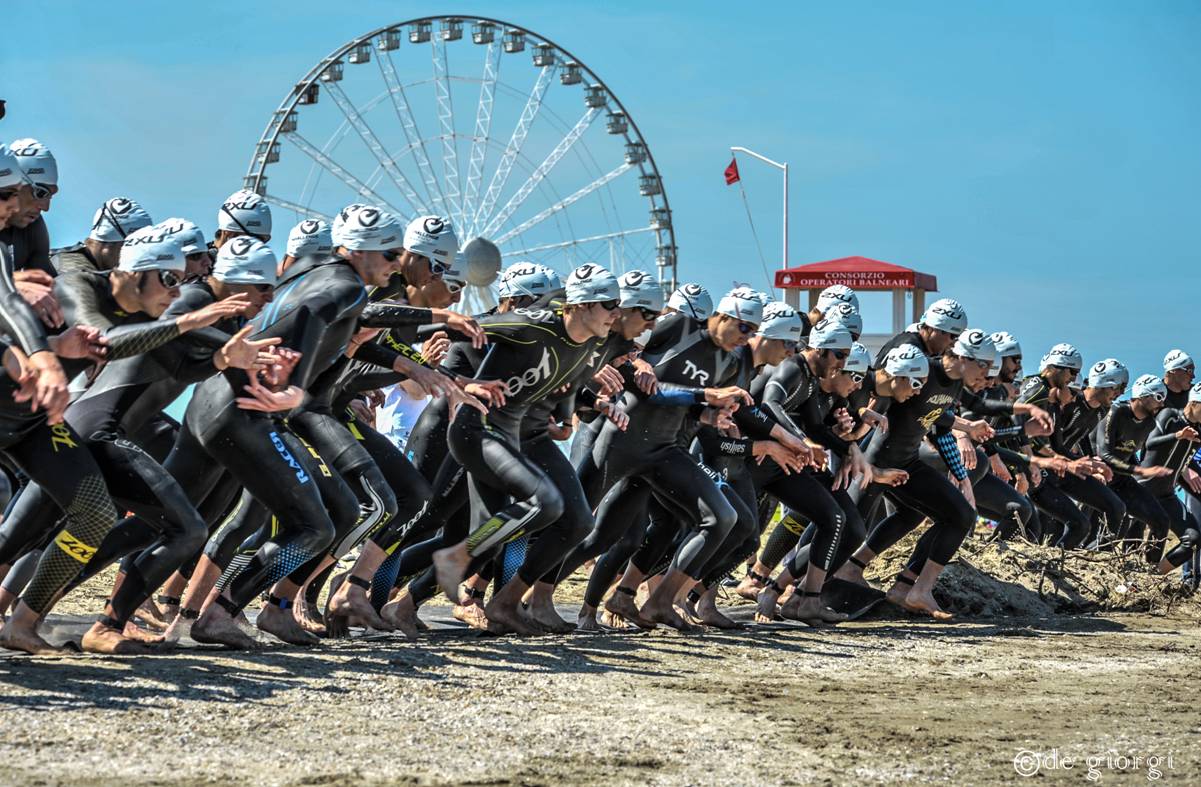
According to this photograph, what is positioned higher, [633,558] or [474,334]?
[474,334]

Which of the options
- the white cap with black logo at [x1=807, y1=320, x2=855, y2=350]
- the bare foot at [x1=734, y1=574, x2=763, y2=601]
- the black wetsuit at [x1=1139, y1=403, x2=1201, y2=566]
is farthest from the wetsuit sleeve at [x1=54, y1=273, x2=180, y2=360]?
the black wetsuit at [x1=1139, y1=403, x2=1201, y2=566]

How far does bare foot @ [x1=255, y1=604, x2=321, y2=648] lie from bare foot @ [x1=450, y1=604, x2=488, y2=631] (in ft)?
5.53

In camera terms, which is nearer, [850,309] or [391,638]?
[391,638]

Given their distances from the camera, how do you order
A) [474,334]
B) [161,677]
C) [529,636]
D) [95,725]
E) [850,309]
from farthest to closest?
[850,309]
[529,636]
[474,334]
[161,677]
[95,725]

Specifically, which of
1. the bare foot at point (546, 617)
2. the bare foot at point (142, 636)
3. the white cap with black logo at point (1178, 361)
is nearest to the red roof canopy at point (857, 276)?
the white cap with black logo at point (1178, 361)

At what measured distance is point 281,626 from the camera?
8.09 meters

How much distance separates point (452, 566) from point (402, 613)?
1.45ft

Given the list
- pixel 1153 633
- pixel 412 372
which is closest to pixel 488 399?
pixel 412 372

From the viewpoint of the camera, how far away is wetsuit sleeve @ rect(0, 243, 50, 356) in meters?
6.16

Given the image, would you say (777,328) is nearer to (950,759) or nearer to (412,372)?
(412,372)

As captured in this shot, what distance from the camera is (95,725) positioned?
18.0ft

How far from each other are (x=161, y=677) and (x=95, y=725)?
104 centimetres

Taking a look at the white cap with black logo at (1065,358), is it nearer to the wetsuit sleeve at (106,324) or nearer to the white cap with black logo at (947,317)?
the white cap with black logo at (947,317)

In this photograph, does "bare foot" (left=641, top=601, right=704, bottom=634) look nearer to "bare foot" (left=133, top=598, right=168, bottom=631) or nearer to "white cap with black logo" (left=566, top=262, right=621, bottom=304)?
"white cap with black logo" (left=566, top=262, right=621, bottom=304)
